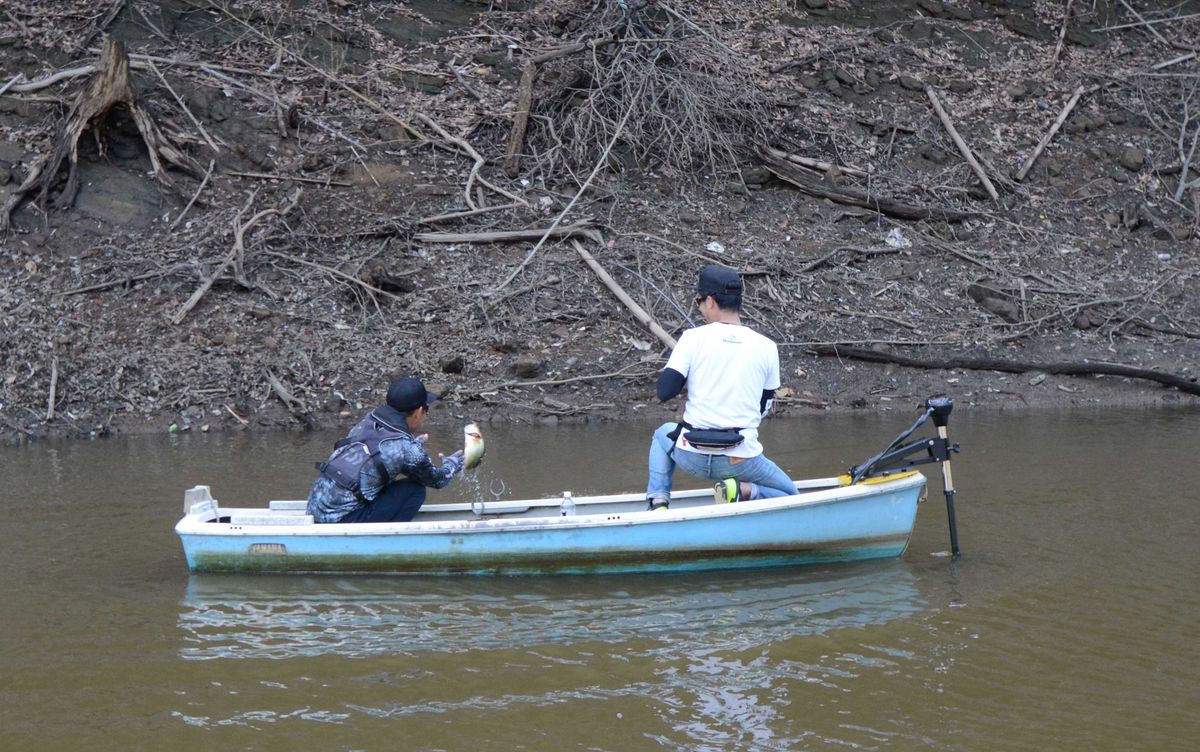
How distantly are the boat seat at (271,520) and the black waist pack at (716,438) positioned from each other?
2.30 metres

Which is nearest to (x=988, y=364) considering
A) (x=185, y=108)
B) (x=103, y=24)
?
(x=185, y=108)

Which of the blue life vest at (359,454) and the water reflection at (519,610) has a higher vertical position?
the blue life vest at (359,454)

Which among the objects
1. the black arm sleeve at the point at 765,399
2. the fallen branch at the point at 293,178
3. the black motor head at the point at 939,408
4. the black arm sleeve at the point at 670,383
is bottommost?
the black motor head at the point at 939,408

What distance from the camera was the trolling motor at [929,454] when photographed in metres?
7.12

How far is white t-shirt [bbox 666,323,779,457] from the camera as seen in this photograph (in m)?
6.82

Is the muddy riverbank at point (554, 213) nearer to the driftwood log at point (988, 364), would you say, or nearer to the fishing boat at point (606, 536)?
the driftwood log at point (988, 364)

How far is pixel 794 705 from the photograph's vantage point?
550 centimetres

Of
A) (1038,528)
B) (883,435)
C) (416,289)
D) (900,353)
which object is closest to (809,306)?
(900,353)

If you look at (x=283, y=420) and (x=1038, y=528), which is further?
(x=283, y=420)

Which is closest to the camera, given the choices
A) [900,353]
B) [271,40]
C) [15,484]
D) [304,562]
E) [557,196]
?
[304,562]

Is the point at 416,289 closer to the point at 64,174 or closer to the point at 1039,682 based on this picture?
the point at 64,174

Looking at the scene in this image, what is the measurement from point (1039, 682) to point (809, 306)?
8.04 m

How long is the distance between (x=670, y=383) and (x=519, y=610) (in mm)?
1486

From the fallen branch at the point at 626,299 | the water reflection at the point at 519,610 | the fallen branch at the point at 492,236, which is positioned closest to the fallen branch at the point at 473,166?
the fallen branch at the point at 492,236
